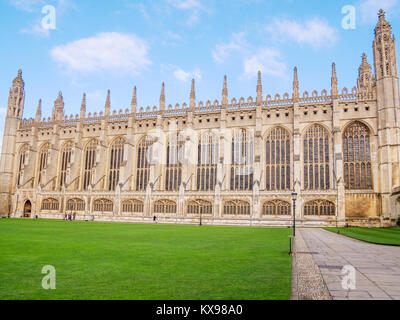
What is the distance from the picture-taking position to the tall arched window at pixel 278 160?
4097 cm

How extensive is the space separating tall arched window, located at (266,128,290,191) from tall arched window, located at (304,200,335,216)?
4.46m

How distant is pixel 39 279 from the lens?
22.5ft

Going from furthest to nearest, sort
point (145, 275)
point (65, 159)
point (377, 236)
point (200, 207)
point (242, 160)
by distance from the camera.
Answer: point (65, 159), point (242, 160), point (200, 207), point (377, 236), point (145, 275)

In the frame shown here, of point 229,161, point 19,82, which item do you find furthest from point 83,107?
point 229,161

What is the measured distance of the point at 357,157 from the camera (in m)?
38.6

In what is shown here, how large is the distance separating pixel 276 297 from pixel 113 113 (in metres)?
49.9

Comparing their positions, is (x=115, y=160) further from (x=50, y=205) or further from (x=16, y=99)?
(x=16, y=99)

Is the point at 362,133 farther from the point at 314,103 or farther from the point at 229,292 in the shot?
the point at 229,292

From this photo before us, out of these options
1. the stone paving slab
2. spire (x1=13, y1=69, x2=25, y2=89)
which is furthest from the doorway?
the stone paving slab

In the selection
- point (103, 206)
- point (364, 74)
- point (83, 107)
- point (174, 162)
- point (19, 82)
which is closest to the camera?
point (103, 206)

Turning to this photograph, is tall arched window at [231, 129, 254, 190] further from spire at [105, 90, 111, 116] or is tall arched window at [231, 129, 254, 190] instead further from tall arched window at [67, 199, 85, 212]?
tall arched window at [67, 199, 85, 212]

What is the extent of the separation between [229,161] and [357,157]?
1611cm

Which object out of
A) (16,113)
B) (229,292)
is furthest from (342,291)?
(16,113)

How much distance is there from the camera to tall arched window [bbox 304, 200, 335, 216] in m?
35.8
